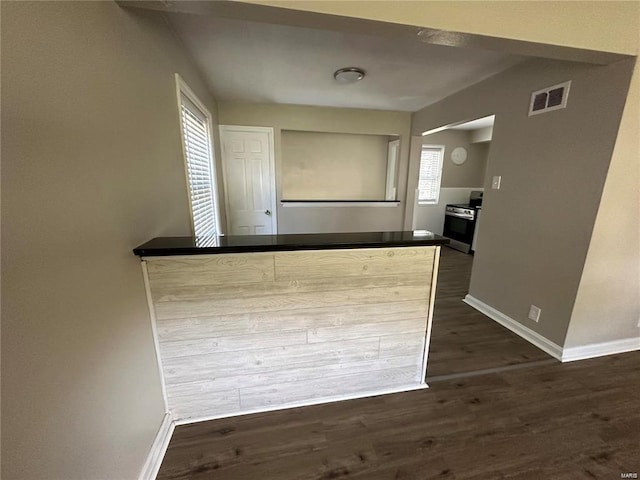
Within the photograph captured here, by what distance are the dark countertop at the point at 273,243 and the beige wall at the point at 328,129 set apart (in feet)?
8.25

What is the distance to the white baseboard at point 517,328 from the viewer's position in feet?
6.95

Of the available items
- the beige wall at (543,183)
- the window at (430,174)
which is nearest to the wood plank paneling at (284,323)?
the beige wall at (543,183)

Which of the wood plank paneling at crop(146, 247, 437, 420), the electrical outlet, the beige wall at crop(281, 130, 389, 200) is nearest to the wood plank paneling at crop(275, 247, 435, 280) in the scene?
the wood plank paneling at crop(146, 247, 437, 420)

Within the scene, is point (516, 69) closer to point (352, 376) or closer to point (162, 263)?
point (352, 376)

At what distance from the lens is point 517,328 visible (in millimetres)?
2414

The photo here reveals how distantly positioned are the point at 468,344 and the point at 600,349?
3.31 feet

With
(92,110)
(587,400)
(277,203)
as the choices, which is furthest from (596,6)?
(277,203)

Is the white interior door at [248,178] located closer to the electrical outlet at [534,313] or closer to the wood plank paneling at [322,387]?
the wood plank paneling at [322,387]

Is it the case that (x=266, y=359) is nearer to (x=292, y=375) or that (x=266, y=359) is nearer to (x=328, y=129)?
(x=292, y=375)

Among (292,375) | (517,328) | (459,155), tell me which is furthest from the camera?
(459,155)

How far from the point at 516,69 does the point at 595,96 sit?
736 millimetres

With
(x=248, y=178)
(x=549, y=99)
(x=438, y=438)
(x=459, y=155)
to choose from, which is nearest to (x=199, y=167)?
(x=248, y=178)

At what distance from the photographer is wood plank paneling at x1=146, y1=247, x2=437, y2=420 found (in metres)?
1.35

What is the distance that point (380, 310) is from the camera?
159 cm
